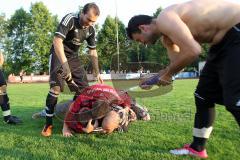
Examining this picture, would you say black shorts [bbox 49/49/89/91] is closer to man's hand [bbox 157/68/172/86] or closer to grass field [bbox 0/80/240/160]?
grass field [bbox 0/80/240/160]

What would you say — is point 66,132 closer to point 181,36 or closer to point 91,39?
point 91,39

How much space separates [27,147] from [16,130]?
126cm

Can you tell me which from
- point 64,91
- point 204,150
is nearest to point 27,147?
point 64,91

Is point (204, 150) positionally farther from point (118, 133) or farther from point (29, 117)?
point (29, 117)

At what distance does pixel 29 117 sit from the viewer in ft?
23.8

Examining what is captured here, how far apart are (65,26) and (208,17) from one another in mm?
2715

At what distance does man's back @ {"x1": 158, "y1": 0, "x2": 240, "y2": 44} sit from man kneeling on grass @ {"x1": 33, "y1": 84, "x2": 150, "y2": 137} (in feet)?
7.09

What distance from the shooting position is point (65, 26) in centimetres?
556

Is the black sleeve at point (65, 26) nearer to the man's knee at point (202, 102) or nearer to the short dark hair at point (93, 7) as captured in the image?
the short dark hair at point (93, 7)

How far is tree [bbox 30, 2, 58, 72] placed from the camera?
59844 mm

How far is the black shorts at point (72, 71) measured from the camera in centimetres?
567

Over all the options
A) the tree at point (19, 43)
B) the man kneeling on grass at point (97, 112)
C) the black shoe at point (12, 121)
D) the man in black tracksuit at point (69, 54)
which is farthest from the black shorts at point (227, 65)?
the tree at point (19, 43)

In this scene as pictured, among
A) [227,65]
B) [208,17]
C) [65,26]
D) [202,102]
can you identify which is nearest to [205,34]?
[208,17]

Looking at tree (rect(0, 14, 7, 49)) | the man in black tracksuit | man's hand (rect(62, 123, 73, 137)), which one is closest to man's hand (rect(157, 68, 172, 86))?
man's hand (rect(62, 123, 73, 137))
